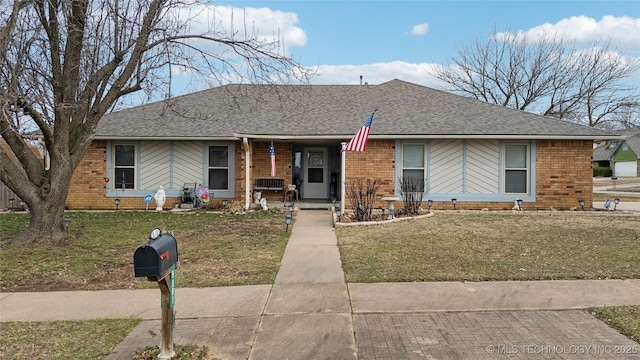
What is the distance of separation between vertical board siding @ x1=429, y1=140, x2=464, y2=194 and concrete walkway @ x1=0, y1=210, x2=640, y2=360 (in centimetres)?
837

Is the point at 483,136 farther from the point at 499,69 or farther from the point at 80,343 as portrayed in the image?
the point at 499,69

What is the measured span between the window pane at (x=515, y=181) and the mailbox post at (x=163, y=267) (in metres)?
12.8

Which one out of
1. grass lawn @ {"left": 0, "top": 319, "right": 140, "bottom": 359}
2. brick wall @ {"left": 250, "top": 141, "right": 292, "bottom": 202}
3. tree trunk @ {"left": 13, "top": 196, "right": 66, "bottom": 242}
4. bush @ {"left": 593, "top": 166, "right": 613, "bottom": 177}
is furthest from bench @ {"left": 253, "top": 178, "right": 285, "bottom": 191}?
bush @ {"left": 593, "top": 166, "right": 613, "bottom": 177}

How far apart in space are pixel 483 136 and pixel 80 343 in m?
12.3

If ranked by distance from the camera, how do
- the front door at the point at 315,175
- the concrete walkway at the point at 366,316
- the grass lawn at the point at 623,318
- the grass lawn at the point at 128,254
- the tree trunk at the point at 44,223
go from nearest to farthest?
the concrete walkway at the point at 366,316 < the grass lawn at the point at 623,318 < the grass lawn at the point at 128,254 < the tree trunk at the point at 44,223 < the front door at the point at 315,175

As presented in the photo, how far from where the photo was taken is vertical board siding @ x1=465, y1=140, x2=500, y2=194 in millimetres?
14078

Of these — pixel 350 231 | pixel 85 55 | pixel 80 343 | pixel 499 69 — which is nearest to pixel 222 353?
pixel 80 343

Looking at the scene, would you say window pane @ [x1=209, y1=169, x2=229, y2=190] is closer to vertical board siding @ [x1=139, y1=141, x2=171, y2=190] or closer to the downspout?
the downspout

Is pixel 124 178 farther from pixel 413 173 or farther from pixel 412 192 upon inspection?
pixel 413 173

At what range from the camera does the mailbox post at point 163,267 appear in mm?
3221

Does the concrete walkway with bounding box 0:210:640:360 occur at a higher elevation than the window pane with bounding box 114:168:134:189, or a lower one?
lower

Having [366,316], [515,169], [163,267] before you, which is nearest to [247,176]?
[515,169]

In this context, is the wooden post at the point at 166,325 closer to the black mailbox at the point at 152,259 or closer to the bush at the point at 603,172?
the black mailbox at the point at 152,259

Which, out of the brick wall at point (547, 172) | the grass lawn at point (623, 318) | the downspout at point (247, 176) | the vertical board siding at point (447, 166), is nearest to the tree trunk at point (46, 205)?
the downspout at point (247, 176)
